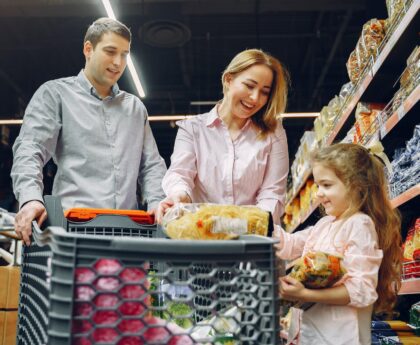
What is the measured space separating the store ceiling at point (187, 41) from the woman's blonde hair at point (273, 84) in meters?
5.36

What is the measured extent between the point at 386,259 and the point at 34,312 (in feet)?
3.94

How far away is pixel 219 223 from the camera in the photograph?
101cm

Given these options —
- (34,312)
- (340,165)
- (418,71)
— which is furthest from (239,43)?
(34,312)

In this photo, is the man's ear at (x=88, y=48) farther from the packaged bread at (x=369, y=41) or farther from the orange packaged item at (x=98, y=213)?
the packaged bread at (x=369, y=41)

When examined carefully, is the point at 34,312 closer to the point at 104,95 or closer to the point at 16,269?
the point at 104,95

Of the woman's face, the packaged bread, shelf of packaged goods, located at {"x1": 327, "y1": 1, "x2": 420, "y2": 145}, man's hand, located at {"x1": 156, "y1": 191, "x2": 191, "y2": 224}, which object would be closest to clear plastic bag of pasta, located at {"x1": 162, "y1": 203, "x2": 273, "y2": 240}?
man's hand, located at {"x1": 156, "y1": 191, "x2": 191, "y2": 224}

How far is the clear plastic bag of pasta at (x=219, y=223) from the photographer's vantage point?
101cm

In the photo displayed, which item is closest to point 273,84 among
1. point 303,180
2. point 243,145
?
point 243,145

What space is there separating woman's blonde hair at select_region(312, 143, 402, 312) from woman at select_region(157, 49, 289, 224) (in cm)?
20

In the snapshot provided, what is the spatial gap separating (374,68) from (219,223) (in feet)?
6.81

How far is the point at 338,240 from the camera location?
A: 5.26ft

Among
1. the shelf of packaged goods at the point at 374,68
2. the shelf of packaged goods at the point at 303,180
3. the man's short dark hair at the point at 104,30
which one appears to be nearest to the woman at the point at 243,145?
the man's short dark hair at the point at 104,30

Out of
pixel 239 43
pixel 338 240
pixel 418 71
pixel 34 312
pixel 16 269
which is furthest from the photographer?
pixel 239 43

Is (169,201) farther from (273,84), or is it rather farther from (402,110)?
(402,110)
